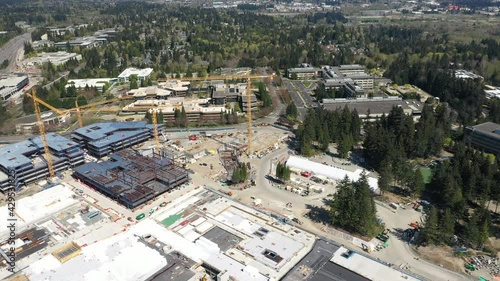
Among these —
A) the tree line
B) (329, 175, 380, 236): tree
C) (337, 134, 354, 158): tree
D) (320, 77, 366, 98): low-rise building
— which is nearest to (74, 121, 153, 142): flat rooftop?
the tree line

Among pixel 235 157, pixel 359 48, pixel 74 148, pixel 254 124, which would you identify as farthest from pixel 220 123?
pixel 359 48

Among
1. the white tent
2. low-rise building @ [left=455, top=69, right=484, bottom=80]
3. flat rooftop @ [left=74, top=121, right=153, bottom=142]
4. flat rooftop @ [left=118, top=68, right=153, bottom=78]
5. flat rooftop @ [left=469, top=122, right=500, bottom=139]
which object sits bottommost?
the white tent

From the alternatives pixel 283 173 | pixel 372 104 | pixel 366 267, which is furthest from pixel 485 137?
pixel 366 267

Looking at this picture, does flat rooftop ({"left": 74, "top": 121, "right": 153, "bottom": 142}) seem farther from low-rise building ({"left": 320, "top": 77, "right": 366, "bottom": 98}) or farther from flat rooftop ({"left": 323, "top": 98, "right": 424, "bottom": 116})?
low-rise building ({"left": 320, "top": 77, "right": 366, "bottom": 98})

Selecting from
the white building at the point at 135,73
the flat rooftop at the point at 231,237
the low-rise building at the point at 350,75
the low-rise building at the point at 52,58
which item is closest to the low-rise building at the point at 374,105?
the low-rise building at the point at 350,75

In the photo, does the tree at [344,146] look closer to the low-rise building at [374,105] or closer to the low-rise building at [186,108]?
the low-rise building at [374,105]

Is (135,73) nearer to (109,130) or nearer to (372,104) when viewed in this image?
(109,130)

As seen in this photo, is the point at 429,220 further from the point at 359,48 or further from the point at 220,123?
the point at 359,48
